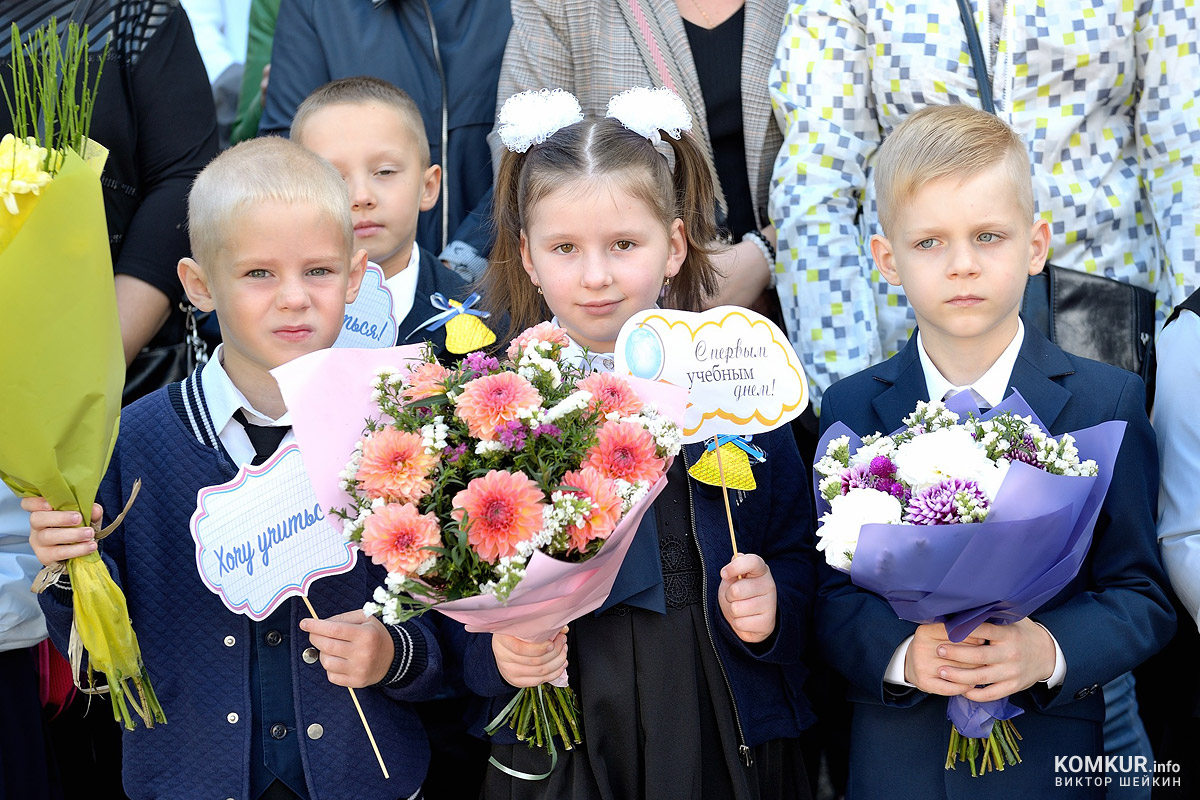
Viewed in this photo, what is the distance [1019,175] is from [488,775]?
1786 millimetres

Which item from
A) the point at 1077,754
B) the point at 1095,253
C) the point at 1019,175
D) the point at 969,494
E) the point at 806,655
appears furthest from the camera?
the point at 1095,253

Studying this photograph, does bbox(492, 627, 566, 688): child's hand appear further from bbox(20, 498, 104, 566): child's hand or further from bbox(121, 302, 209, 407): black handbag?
bbox(121, 302, 209, 407): black handbag

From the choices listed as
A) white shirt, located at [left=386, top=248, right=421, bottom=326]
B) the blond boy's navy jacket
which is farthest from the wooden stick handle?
white shirt, located at [left=386, top=248, right=421, bottom=326]

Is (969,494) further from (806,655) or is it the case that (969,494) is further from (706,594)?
(806,655)

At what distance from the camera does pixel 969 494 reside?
202cm

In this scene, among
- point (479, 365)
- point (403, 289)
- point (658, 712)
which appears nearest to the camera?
point (479, 365)

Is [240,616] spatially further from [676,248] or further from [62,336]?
[676,248]

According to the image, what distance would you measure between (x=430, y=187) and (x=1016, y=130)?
5.60 feet

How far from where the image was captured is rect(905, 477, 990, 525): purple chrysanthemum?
6.62ft

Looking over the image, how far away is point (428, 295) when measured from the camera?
3.33m

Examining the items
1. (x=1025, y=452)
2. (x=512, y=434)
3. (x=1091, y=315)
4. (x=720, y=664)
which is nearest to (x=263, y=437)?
(x=512, y=434)

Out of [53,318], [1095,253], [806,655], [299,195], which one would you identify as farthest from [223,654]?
[1095,253]

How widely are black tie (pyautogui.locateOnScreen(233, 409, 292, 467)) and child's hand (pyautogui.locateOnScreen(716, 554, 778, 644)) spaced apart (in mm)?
1031

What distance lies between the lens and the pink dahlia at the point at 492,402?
196 centimetres
